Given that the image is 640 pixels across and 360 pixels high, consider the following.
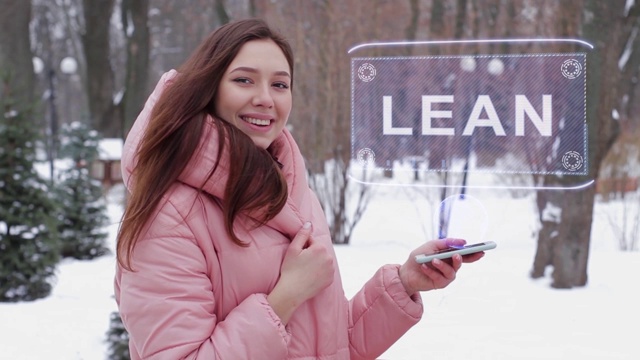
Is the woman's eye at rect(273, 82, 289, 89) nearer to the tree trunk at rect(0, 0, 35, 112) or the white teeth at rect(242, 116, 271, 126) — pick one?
the white teeth at rect(242, 116, 271, 126)

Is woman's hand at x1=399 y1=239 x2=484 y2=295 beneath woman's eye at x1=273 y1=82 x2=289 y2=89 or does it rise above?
beneath

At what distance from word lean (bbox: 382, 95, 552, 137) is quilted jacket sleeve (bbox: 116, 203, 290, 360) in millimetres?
1129

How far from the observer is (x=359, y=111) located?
2.42 meters

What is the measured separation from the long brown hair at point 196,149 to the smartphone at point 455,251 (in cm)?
36

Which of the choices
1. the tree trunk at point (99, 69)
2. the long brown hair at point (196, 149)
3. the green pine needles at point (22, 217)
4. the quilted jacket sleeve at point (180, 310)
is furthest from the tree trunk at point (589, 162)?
the tree trunk at point (99, 69)

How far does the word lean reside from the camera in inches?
88.0

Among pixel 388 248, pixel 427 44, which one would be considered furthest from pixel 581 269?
pixel 427 44

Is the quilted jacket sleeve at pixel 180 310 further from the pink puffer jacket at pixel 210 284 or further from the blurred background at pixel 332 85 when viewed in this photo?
the blurred background at pixel 332 85

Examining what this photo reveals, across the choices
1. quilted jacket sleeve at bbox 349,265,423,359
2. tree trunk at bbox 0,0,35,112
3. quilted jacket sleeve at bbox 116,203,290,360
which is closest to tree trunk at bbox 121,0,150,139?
tree trunk at bbox 0,0,35,112

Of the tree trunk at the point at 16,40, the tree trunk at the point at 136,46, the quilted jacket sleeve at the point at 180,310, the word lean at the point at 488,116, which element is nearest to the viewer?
the quilted jacket sleeve at the point at 180,310

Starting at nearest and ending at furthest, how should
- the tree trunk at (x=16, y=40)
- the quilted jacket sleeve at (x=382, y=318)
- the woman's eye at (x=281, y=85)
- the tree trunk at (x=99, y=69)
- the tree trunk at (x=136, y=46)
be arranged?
the woman's eye at (x=281, y=85), the quilted jacket sleeve at (x=382, y=318), the tree trunk at (x=136, y=46), the tree trunk at (x=16, y=40), the tree trunk at (x=99, y=69)

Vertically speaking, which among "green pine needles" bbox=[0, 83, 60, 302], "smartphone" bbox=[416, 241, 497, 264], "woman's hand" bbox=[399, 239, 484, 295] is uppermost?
"smartphone" bbox=[416, 241, 497, 264]

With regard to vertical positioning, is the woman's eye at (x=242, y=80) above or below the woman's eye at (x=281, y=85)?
above

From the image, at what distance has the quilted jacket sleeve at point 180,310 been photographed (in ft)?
4.17
